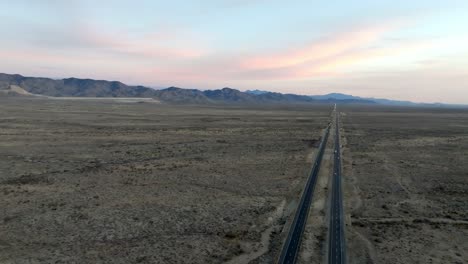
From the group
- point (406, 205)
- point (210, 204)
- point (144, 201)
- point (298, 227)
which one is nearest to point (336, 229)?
point (298, 227)

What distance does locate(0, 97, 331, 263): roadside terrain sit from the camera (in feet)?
59.5

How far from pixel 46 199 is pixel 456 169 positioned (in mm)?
37958

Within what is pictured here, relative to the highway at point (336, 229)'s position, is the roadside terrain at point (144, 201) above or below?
below

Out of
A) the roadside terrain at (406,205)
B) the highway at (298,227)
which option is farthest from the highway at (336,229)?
the highway at (298,227)

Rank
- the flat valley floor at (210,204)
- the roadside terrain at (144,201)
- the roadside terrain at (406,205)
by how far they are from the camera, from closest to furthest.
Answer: the roadside terrain at (144,201) < the flat valley floor at (210,204) < the roadside terrain at (406,205)

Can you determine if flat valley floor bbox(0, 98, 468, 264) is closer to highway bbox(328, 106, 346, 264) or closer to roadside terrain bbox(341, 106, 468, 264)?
roadside terrain bbox(341, 106, 468, 264)

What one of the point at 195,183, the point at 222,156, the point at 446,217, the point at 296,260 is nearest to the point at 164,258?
the point at 296,260

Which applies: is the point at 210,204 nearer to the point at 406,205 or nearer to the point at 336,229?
the point at 336,229

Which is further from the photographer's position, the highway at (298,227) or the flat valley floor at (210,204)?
the flat valley floor at (210,204)

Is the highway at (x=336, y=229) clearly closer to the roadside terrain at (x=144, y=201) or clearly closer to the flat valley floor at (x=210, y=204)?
the flat valley floor at (x=210, y=204)

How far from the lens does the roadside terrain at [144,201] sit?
18.1 meters

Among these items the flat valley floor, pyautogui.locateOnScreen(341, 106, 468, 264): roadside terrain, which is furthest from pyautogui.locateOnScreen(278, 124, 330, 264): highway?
pyautogui.locateOnScreen(341, 106, 468, 264): roadside terrain

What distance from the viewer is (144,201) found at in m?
25.8

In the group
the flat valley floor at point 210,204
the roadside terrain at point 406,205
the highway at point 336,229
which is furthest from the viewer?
the roadside terrain at point 406,205
